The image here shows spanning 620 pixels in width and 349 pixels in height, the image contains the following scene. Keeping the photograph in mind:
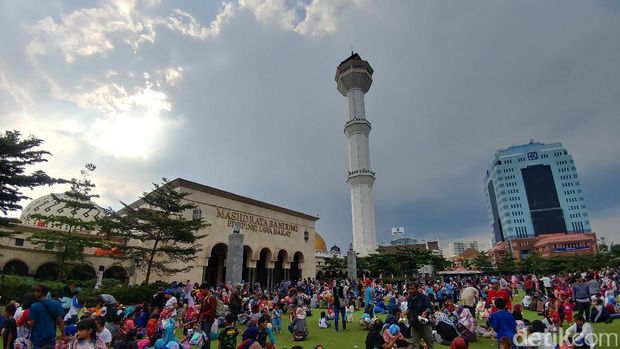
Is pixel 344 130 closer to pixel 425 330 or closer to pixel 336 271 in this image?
pixel 336 271

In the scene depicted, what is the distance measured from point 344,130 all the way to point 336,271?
21408 mm

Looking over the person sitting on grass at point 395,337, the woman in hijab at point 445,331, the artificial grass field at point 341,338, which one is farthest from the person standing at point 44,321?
the woman in hijab at point 445,331

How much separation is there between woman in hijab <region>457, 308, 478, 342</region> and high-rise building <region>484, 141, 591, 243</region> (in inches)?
4062

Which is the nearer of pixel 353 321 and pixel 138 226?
pixel 353 321

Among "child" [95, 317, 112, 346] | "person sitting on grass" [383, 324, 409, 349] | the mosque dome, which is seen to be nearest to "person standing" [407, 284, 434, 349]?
"person sitting on grass" [383, 324, 409, 349]

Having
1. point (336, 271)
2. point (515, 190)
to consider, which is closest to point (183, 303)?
point (336, 271)

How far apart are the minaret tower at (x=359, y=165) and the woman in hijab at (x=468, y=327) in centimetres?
3760

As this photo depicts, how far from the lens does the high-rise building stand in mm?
95688

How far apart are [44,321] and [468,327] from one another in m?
9.56

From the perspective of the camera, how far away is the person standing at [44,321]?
219 inches

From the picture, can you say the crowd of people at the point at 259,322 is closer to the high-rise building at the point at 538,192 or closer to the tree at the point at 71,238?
the tree at the point at 71,238

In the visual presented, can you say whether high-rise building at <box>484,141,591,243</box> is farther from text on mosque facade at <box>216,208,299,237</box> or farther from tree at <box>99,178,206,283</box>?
tree at <box>99,178,206,283</box>

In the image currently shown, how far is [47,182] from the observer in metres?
19.2

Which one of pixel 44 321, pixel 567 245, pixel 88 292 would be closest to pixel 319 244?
pixel 88 292
